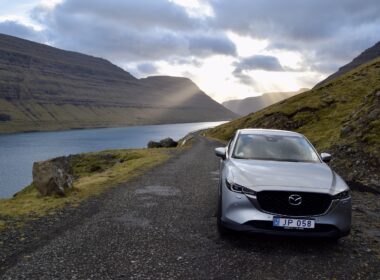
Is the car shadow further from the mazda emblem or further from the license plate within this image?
the mazda emblem

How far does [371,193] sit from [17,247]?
1282 centimetres

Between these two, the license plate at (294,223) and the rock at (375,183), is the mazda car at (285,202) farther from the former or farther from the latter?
the rock at (375,183)

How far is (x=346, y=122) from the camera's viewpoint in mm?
24109

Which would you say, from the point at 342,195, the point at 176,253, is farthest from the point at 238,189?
the point at 342,195

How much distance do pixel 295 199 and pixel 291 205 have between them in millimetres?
143

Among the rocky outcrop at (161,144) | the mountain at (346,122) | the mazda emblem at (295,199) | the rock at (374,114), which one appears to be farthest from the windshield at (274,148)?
the rocky outcrop at (161,144)

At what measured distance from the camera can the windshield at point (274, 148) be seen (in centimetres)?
980

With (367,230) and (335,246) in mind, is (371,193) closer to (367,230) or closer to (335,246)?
(367,230)

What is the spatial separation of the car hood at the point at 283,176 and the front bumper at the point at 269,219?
0.32 metres

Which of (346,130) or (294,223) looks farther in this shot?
(346,130)

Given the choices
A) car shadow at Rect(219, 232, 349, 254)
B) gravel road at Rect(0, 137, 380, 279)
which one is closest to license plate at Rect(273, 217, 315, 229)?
car shadow at Rect(219, 232, 349, 254)

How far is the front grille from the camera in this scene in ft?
24.8

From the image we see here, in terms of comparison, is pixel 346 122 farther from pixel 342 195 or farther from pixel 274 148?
pixel 342 195

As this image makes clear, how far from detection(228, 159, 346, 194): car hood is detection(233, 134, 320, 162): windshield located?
1.75ft
